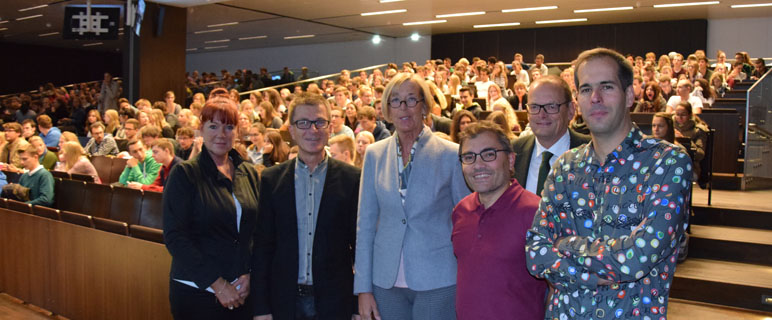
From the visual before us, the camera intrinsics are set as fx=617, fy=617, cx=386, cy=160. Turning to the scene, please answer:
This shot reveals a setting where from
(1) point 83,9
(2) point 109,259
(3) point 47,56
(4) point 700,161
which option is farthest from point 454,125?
(3) point 47,56

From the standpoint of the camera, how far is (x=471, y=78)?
41.0ft

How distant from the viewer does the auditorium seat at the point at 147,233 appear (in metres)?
3.49

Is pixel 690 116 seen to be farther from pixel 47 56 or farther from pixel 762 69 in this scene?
pixel 47 56

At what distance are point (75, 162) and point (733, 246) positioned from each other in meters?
6.12

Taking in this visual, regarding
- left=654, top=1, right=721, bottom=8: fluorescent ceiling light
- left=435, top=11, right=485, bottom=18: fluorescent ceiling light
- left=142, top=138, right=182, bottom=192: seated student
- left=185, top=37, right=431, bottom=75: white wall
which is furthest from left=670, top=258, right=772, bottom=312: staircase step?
left=185, top=37, right=431, bottom=75: white wall

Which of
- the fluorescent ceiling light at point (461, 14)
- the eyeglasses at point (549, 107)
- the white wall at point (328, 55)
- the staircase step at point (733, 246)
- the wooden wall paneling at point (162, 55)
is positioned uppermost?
the fluorescent ceiling light at point (461, 14)

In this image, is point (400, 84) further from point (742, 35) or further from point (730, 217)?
point (742, 35)

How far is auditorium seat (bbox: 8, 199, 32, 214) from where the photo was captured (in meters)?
4.66

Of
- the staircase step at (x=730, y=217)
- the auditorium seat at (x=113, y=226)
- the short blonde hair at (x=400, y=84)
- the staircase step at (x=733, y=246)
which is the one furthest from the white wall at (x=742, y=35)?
the short blonde hair at (x=400, y=84)

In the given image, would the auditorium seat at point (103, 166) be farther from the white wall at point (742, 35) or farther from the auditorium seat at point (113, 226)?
the white wall at point (742, 35)

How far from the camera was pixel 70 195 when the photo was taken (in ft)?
17.4

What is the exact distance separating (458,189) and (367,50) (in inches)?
778

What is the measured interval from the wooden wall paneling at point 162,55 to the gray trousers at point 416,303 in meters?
11.0

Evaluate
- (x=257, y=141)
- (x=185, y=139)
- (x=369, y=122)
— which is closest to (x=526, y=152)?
(x=369, y=122)
